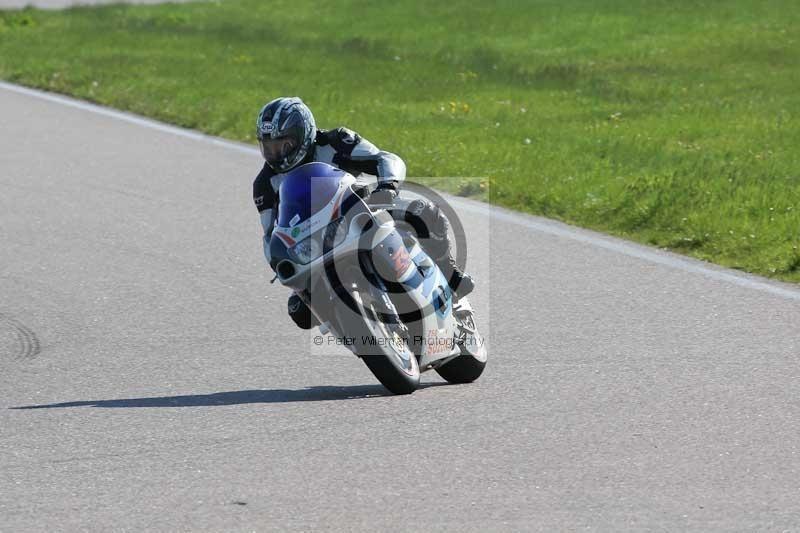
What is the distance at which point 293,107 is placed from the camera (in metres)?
7.09

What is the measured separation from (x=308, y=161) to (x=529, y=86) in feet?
35.2

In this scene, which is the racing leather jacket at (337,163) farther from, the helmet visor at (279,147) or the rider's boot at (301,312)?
the rider's boot at (301,312)

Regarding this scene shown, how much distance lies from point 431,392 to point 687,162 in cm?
634

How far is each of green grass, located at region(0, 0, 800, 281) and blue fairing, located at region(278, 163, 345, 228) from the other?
398 centimetres

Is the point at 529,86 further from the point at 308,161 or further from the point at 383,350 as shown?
the point at 383,350

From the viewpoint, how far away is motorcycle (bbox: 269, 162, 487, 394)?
22.3 feet

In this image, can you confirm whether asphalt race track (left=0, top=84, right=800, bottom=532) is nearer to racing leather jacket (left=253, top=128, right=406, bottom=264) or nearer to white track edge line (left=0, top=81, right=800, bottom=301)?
white track edge line (left=0, top=81, right=800, bottom=301)

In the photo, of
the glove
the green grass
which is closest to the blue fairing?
the glove

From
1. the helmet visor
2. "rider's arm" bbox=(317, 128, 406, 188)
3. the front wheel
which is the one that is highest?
the helmet visor

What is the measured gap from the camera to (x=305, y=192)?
22.3 ft

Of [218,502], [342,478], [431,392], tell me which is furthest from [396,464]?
[431,392]

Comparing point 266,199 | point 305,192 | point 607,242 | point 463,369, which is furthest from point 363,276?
point 607,242

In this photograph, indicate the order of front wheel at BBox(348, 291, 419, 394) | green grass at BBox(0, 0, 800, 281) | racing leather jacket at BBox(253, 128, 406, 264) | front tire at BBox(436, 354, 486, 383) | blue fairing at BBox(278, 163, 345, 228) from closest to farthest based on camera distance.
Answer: blue fairing at BBox(278, 163, 345, 228) → front wheel at BBox(348, 291, 419, 394) → racing leather jacket at BBox(253, 128, 406, 264) → front tire at BBox(436, 354, 486, 383) → green grass at BBox(0, 0, 800, 281)

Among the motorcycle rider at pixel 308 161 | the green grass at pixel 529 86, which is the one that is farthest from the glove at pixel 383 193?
the green grass at pixel 529 86
